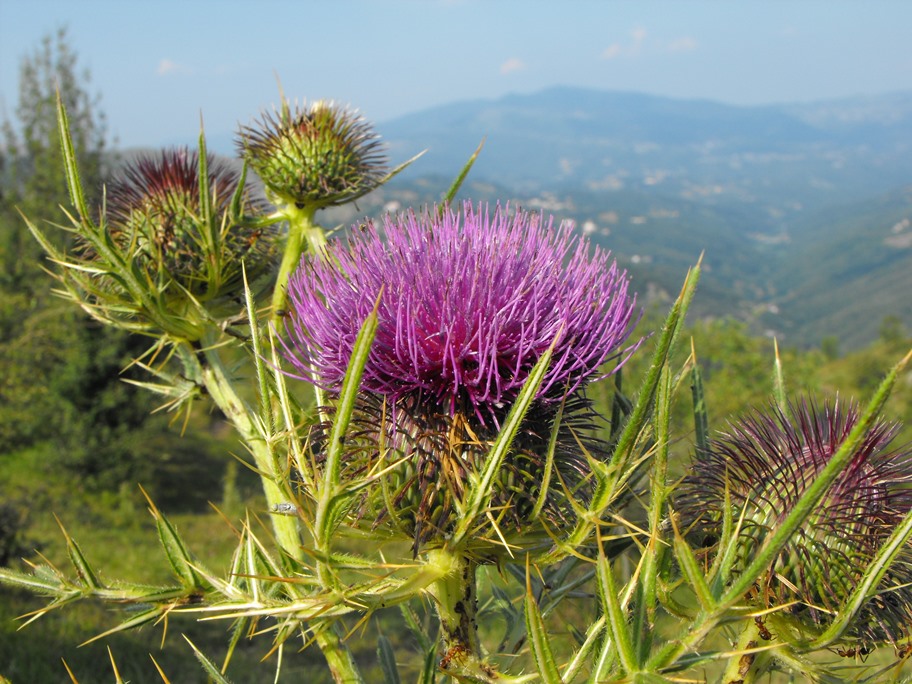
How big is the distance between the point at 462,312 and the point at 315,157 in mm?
2054

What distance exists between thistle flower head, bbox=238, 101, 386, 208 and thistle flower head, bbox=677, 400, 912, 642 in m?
2.57

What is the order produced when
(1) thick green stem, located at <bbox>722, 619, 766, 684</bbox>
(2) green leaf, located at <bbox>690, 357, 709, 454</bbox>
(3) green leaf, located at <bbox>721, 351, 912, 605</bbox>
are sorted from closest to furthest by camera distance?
(3) green leaf, located at <bbox>721, 351, 912, 605</bbox> → (1) thick green stem, located at <bbox>722, 619, 766, 684</bbox> → (2) green leaf, located at <bbox>690, 357, 709, 454</bbox>

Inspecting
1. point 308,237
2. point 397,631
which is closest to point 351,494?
point 308,237

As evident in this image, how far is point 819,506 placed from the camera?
2.37 metres

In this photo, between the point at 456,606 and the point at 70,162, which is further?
the point at 70,162

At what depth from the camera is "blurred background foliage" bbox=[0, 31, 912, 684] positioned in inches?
485

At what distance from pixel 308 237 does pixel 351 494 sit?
231 centimetres

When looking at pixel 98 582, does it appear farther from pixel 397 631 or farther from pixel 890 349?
pixel 890 349

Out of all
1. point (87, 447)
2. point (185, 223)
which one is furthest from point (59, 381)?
point (185, 223)

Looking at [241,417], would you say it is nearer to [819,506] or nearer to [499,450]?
[499,450]

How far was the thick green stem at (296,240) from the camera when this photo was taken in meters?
3.37

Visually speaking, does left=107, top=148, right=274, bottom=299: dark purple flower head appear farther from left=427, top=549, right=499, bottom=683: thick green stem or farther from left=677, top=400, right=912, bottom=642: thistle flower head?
left=677, top=400, right=912, bottom=642: thistle flower head

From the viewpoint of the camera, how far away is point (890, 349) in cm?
6394

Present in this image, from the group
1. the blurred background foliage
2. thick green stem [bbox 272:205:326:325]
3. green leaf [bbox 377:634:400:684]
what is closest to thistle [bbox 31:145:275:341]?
thick green stem [bbox 272:205:326:325]
